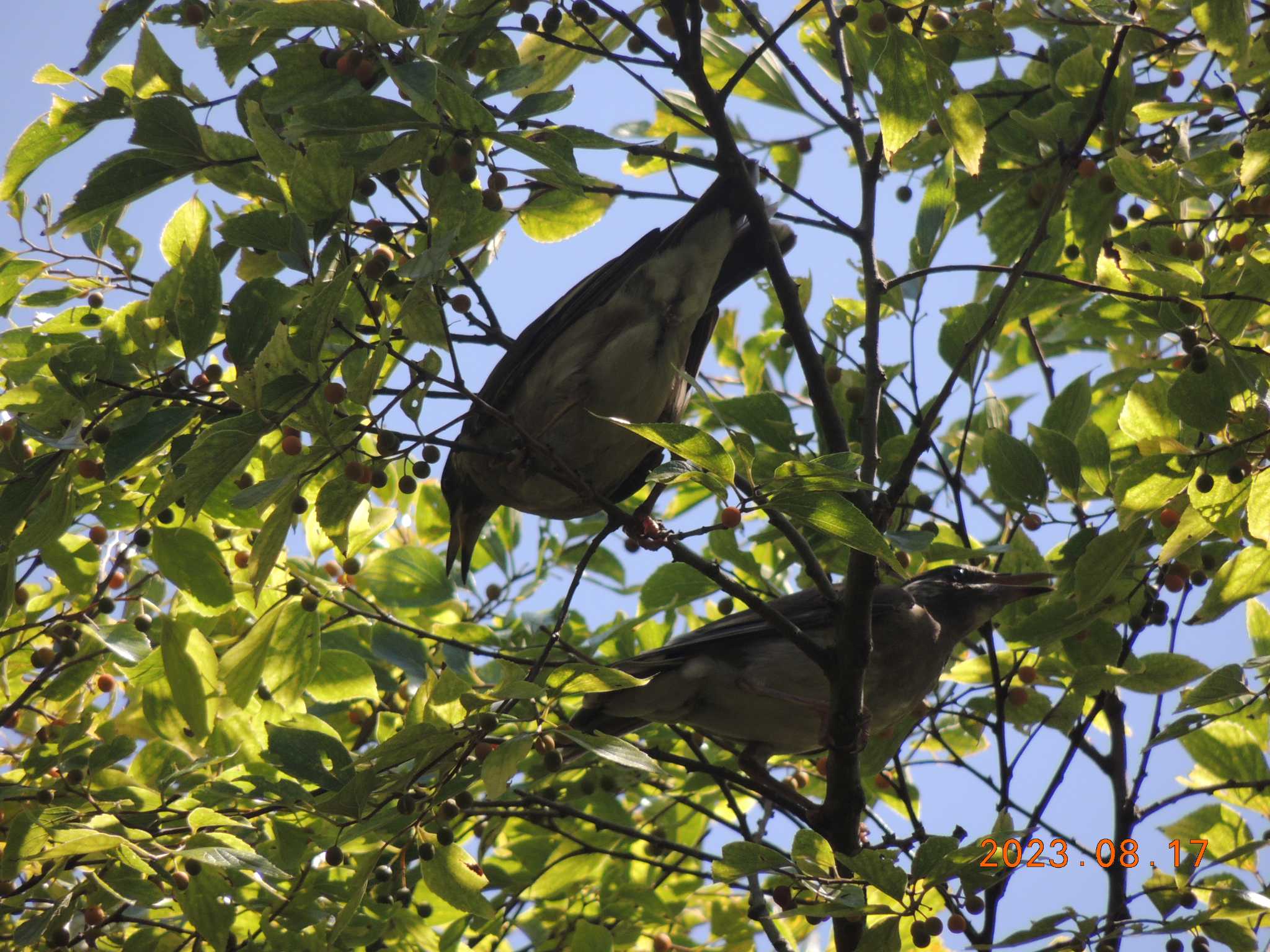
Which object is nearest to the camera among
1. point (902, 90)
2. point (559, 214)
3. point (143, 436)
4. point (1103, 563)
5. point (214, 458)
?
point (214, 458)

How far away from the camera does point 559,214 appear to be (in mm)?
4016

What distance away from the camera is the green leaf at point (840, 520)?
251 centimetres

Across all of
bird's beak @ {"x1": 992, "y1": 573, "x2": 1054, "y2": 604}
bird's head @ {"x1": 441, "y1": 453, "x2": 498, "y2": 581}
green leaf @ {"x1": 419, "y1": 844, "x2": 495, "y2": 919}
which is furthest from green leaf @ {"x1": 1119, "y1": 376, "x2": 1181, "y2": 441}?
bird's head @ {"x1": 441, "y1": 453, "x2": 498, "y2": 581}

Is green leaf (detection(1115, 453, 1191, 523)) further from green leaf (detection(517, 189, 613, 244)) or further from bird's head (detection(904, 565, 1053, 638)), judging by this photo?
green leaf (detection(517, 189, 613, 244))

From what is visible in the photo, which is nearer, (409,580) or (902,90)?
(902,90)

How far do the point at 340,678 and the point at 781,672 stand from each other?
1.97m

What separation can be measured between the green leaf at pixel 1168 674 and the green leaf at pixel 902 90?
1.88 m

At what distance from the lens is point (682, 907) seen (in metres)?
5.05

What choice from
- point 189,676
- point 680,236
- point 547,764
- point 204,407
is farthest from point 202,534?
point 680,236

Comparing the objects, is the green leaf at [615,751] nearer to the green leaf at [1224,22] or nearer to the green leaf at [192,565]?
the green leaf at [192,565]

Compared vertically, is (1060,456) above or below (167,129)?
above

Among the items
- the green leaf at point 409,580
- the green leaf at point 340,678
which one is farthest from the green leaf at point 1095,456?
the green leaf at point 340,678

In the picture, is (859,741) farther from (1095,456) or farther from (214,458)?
(214,458)

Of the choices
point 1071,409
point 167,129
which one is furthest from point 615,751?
point 1071,409
